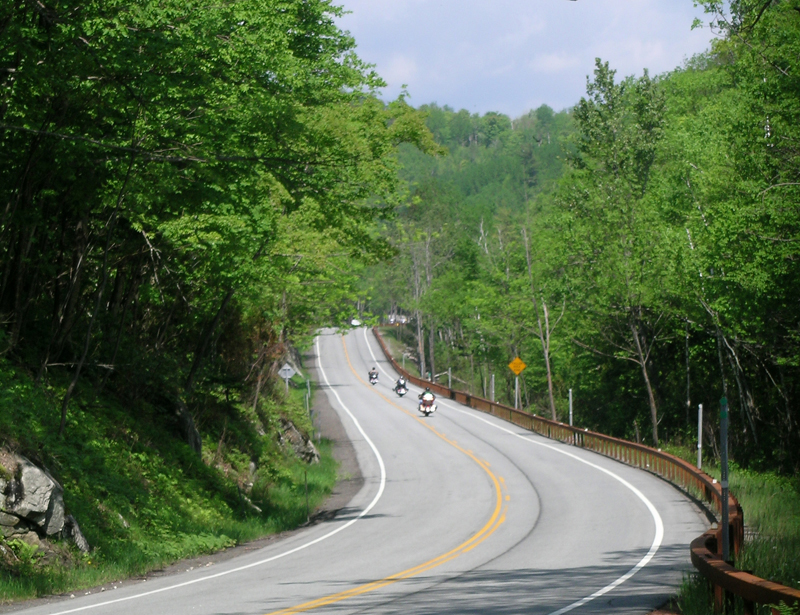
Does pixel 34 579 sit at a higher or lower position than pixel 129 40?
lower

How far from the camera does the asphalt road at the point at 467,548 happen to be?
12172 mm

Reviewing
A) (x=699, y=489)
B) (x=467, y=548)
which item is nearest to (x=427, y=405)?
(x=699, y=489)

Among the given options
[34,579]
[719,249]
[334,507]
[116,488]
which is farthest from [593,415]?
[34,579]

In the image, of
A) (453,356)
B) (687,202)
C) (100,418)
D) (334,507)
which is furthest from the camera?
(453,356)

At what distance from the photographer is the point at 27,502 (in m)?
14.2

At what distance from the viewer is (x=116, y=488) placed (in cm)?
1797

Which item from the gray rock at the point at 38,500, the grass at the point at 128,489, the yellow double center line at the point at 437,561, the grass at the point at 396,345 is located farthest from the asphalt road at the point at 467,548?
the grass at the point at 396,345

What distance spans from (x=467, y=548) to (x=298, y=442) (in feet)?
62.5

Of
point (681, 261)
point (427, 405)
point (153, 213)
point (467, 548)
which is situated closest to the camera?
point (467, 548)

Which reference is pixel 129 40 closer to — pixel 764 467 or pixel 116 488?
pixel 116 488

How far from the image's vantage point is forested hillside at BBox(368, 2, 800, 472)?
28.4m

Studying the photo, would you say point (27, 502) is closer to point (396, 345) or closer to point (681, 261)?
point (681, 261)

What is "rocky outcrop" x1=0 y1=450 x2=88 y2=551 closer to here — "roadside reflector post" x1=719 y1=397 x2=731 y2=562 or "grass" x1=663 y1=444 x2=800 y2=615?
"grass" x1=663 y1=444 x2=800 y2=615

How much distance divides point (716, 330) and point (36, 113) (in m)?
29.9
